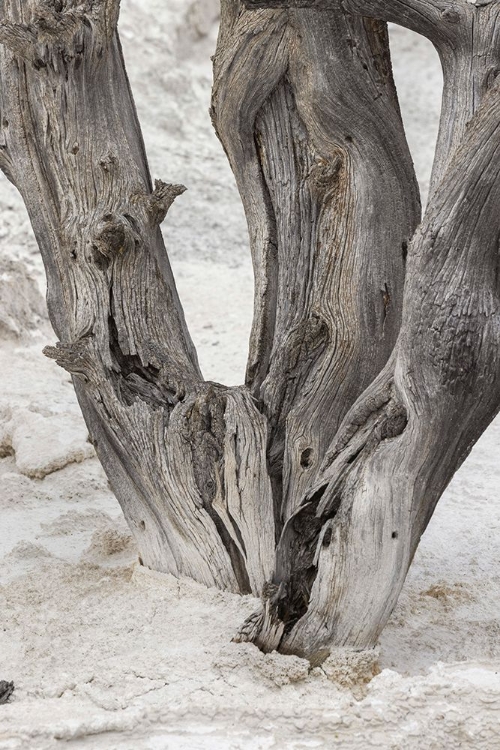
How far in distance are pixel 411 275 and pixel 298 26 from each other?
98 centimetres

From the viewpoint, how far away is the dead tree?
8.23 ft

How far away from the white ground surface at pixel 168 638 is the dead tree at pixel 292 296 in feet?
0.54

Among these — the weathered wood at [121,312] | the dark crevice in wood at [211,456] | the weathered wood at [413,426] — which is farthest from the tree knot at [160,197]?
the weathered wood at [413,426]

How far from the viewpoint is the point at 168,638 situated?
2645mm

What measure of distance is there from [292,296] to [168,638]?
1121 mm

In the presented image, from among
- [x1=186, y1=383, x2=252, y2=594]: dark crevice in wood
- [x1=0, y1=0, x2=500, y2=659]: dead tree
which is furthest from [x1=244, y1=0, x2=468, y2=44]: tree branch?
[x1=186, y1=383, x2=252, y2=594]: dark crevice in wood

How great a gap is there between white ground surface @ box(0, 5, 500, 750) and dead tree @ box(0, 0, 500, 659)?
16 cm

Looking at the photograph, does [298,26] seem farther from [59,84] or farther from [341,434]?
[341,434]

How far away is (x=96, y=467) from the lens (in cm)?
436

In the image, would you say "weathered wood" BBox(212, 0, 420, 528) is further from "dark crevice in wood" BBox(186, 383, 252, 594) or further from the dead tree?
"dark crevice in wood" BBox(186, 383, 252, 594)

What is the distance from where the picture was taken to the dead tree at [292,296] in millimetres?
2510

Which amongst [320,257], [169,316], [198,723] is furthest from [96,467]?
[198,723]

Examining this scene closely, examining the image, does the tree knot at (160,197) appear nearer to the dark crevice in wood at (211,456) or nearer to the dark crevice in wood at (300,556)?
the dark crevice in wood at (211,456)

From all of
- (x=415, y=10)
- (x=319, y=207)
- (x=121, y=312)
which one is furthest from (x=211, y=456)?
(x=415, y=10)
